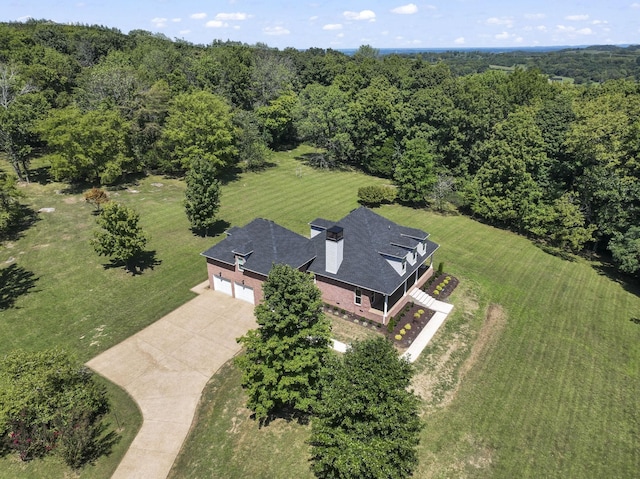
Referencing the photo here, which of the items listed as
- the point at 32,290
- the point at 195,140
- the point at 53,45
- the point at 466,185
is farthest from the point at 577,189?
the point at 53,45

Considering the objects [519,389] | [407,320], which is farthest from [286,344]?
[519,389]

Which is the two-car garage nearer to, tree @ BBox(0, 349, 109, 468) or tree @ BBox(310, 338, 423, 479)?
tree @ BBox(0, 349, 109, 468)

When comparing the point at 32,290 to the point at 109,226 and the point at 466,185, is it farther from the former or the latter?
the point at 466,185

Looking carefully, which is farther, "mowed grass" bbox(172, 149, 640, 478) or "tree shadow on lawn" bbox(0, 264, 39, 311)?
"tree shadow on lawn" bbox(0, 264, 39, 311)

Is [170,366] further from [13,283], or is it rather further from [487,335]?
[487,335]

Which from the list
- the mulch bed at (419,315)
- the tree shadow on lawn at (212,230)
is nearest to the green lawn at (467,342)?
the tree shadow on lawn at (212,230)

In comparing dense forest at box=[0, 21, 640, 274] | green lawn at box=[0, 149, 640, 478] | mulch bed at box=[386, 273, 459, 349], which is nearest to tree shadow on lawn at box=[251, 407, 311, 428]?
green lawn at box=[0, 149, 640, 478]

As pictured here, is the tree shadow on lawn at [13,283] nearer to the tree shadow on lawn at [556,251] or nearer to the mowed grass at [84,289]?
Result: the mowed grass at [84,289]
